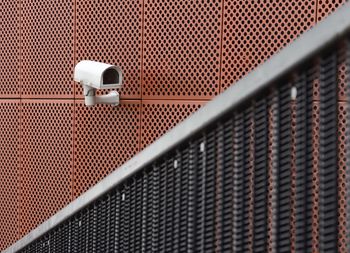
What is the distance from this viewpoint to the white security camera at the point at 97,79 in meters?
5.45

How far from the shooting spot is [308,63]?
1.82m

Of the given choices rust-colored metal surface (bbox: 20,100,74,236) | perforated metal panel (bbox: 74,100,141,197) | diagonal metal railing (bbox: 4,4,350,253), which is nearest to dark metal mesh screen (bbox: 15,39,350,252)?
diagonal metal railing (bbox: 4,4,350,253)

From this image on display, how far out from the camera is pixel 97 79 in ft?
17.8

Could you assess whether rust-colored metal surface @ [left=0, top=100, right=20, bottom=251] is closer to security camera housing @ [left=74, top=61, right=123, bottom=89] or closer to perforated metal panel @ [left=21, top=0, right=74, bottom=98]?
perforated metal panel @ [left=21, top=0, right=74, bottom=98]

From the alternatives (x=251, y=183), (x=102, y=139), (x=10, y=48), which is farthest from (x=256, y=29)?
(x=251, y=183)

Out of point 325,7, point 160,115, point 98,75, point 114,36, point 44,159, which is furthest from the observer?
point 44,159

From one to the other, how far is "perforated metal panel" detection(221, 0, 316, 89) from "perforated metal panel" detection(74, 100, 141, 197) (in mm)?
1037

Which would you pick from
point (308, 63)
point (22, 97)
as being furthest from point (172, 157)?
point (22, 97)

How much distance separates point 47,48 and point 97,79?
117 cm

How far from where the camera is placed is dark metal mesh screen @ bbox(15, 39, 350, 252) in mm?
1816

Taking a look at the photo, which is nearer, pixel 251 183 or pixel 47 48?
pixel 251 183

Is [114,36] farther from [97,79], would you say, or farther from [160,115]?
[160,115]

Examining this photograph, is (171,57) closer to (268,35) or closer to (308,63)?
(268,35)

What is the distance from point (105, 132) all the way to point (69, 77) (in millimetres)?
671
